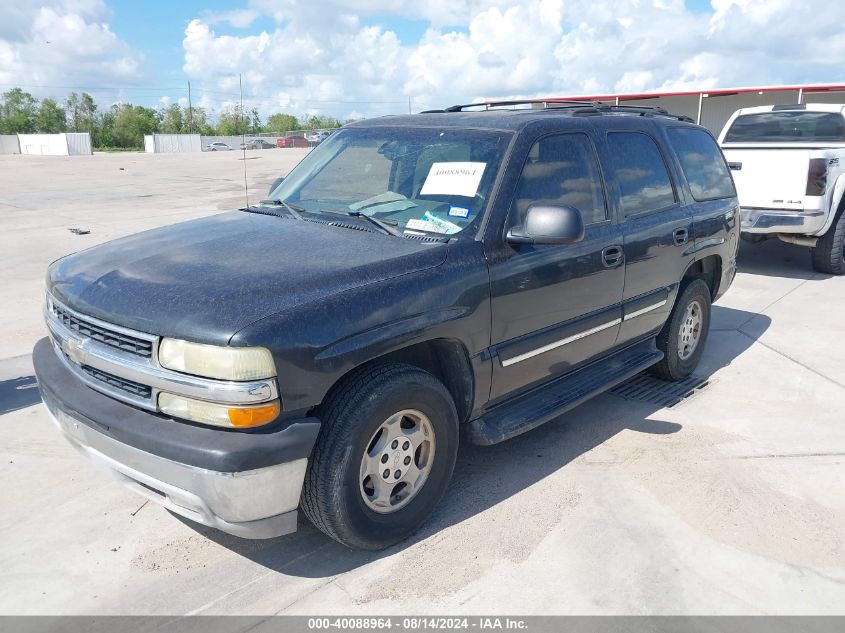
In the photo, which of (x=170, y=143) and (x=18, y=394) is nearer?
(x=18, y=394)

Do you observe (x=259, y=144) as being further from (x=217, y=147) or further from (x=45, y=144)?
(x=45, y=144)

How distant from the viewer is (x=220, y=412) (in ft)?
8.50

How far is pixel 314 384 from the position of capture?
2.68 meters

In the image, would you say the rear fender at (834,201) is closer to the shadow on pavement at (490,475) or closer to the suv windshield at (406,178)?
the shadow on pavement at (490,475)

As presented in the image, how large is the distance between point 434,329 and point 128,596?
5.55ft

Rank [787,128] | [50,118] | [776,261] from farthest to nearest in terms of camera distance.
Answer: [50,118]
[776,261]
[787,128]

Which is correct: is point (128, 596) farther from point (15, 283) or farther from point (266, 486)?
point (15, 283)

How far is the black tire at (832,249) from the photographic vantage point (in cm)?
880

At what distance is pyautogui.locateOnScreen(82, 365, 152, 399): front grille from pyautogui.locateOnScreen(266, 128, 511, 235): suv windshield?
55.7 inches

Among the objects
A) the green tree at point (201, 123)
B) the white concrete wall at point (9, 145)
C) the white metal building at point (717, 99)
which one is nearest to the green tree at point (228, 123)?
the green tree at point (201, 123)

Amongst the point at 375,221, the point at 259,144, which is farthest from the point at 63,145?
the point at 375,221

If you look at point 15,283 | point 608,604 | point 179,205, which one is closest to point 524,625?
point 608,604

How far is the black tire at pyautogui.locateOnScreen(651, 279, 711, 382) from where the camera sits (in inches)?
199

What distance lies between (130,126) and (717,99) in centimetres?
8445
